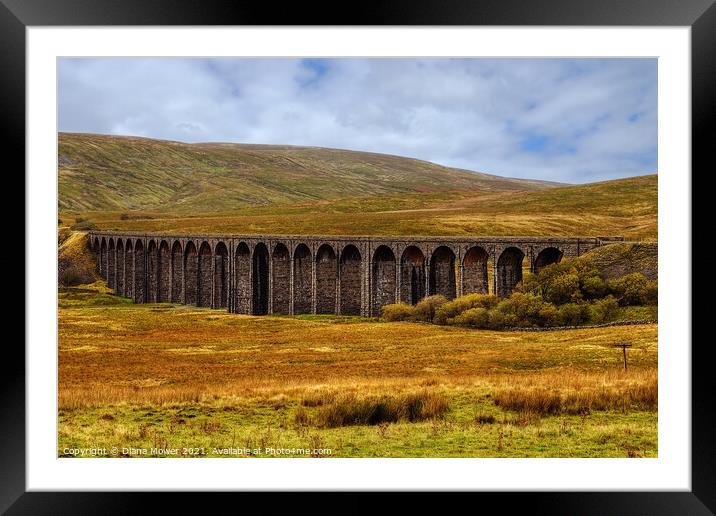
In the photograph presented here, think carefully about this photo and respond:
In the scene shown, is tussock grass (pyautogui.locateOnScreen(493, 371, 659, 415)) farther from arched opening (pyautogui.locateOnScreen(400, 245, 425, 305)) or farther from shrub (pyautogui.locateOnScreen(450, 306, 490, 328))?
arched opening (pyautogui.locateOnScreen(400, 245, 425, 305))

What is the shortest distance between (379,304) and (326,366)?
2396cm

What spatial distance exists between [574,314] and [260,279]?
29923 mm

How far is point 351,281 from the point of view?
5012 cm

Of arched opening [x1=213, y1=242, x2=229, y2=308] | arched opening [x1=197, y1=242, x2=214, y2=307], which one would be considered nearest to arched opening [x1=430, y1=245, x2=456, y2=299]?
arched opening [x1=213, y1=242, x2=229, y2=308]

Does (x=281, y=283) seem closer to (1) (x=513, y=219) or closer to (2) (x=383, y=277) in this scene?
(2) (x=383, y=277)

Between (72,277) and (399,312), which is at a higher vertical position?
(72,277)

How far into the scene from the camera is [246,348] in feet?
101

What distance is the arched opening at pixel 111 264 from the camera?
72.9 meters

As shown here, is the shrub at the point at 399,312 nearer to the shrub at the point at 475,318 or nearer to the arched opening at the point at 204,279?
the shrub at the point at 475,318

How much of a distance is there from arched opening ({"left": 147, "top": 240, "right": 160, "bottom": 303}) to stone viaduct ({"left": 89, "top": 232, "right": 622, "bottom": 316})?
0.34 feet

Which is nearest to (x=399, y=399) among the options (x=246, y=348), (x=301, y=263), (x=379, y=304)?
(x=246, y=348)

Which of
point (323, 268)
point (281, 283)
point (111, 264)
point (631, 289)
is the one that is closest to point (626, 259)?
point (631, 289)
